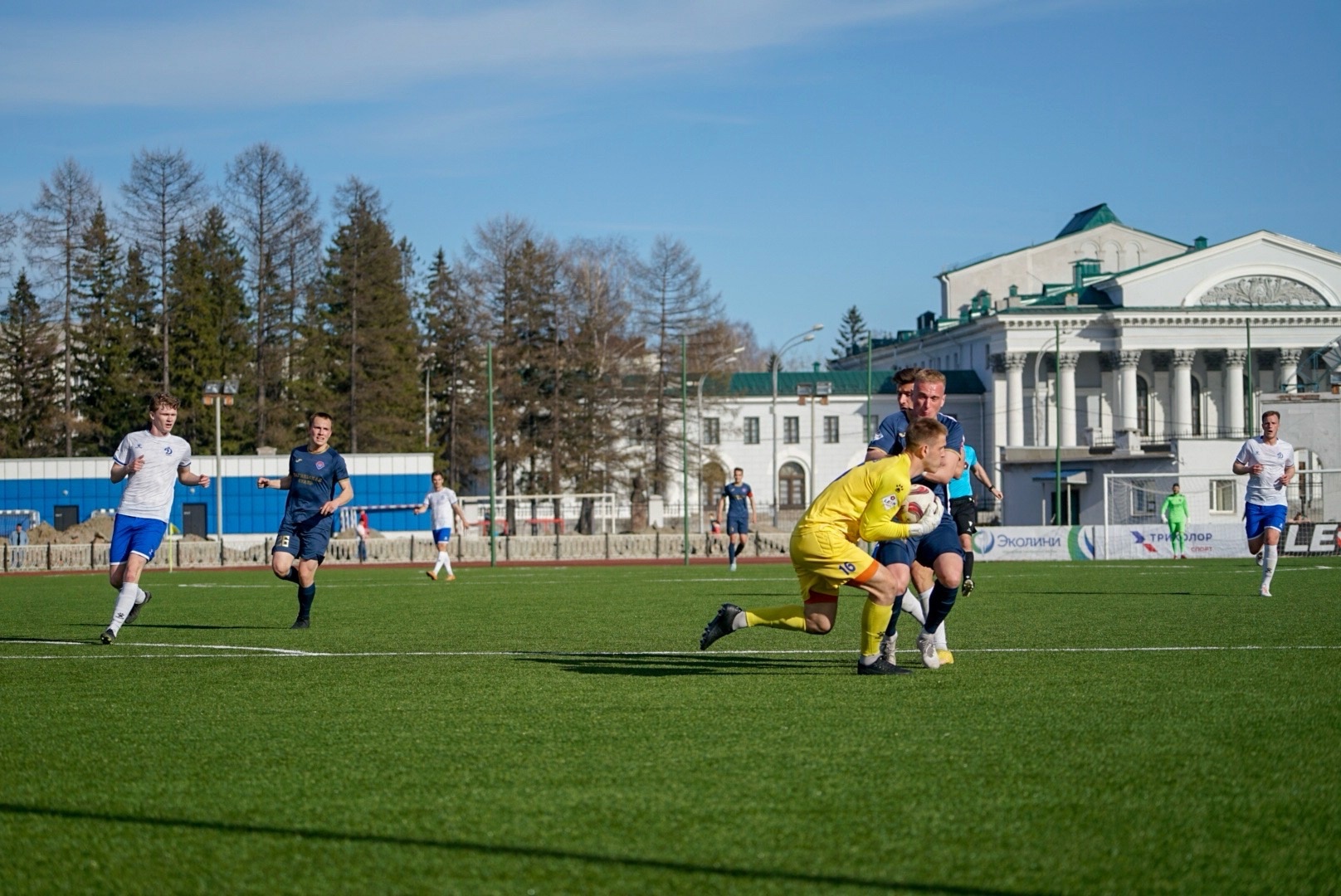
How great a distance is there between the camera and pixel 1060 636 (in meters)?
11.6

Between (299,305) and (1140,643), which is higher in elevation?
(299,305)

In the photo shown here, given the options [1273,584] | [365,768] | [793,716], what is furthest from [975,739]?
[1273,584]

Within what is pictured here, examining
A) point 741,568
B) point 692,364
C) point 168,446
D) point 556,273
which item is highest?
point 556,273

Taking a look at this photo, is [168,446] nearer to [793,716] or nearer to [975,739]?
[793,716]

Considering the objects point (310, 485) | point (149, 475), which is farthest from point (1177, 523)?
point (149, 475)

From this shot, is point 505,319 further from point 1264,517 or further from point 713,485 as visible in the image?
point 1264,517

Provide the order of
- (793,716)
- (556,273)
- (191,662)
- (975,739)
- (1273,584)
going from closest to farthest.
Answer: (975,739) < (793,716) < (191,662) < (1273,584) < (556,273)

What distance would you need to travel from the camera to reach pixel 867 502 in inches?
327

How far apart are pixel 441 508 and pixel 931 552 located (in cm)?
1943

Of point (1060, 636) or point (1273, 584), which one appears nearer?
point (1060, 636)

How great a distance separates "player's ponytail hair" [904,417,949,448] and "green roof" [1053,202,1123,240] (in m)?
92.9

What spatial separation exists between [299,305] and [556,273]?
13.4 meters

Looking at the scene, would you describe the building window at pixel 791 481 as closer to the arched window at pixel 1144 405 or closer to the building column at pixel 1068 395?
the building column at pixel 1068 395

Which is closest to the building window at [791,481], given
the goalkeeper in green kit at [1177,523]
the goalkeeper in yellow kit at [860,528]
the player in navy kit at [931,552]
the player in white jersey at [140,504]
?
the goalkeeper in green kit at [1177,523]
